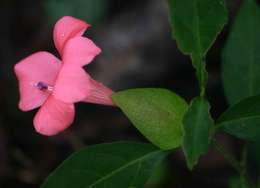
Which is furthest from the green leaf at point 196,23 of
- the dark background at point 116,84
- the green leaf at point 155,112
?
the dark background at point 116,84

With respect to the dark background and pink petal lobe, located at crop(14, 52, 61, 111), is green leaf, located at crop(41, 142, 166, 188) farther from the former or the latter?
the dark background

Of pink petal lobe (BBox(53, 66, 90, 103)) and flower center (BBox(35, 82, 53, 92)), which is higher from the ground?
pink petal lobe (BBox(53, 66, 90, 103))

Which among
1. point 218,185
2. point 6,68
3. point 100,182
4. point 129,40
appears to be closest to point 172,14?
point 100,182

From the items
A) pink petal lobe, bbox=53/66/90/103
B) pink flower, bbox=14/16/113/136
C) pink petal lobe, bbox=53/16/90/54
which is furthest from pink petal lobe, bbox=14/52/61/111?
pink petal lobe, bbox=53/66/90/103

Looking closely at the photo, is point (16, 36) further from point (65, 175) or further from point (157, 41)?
point (65, 175)

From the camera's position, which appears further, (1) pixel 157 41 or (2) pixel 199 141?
(1) pixel 157 41

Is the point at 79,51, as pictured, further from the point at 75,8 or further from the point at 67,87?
the point at 75,8

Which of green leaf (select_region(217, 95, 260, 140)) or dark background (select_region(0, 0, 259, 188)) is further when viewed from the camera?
dark background (select_region(0, 0, 259, 188))
